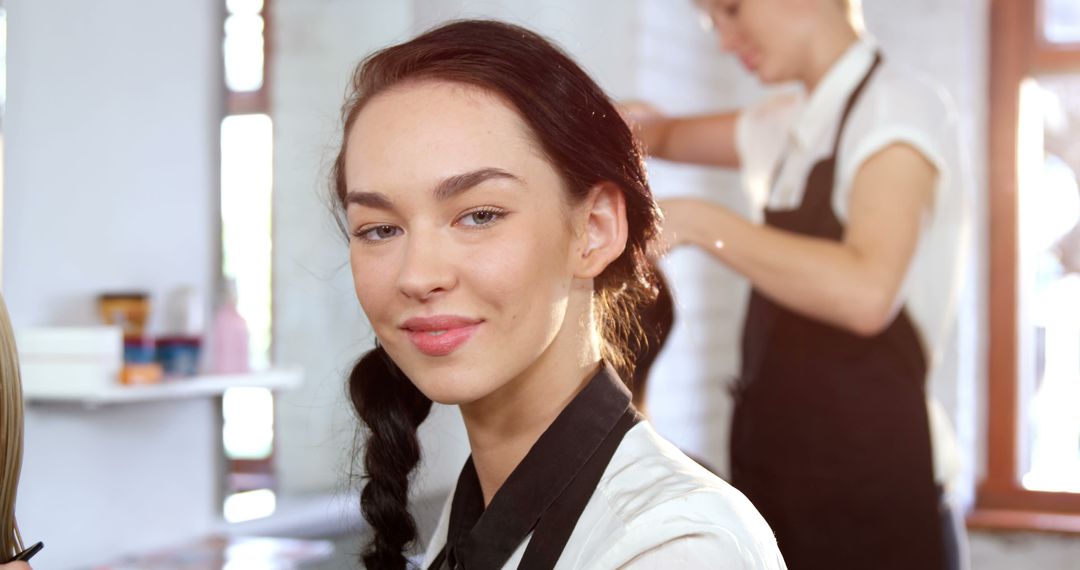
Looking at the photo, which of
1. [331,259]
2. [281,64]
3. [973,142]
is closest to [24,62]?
[281,64]

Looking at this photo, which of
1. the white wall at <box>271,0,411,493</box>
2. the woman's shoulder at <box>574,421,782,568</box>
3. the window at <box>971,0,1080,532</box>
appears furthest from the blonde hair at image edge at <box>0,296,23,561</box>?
the window at <box>971,0,1080,532</box>

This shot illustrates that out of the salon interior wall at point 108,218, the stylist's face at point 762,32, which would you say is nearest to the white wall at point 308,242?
the salon interior wall at point 108,218

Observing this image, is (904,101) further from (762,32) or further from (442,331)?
(442,331)

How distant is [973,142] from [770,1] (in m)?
1.66

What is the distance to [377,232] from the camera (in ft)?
2.45

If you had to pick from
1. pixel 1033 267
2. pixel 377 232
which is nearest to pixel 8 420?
pixel 377 232

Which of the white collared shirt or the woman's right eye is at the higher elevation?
the woman's right eye

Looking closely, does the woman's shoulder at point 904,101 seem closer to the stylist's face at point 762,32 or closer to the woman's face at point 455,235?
the stylist's face at point 762,32

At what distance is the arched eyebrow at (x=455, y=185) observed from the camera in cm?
70

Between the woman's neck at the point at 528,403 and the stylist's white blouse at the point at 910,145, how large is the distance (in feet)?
2.38

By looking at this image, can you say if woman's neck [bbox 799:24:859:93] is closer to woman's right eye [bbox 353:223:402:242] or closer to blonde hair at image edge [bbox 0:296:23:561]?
woman's right eye [bbox 353:223:402:242]

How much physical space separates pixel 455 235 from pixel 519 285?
0.18ft

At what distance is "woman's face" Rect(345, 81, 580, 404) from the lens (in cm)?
71

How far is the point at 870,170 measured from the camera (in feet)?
4.55
